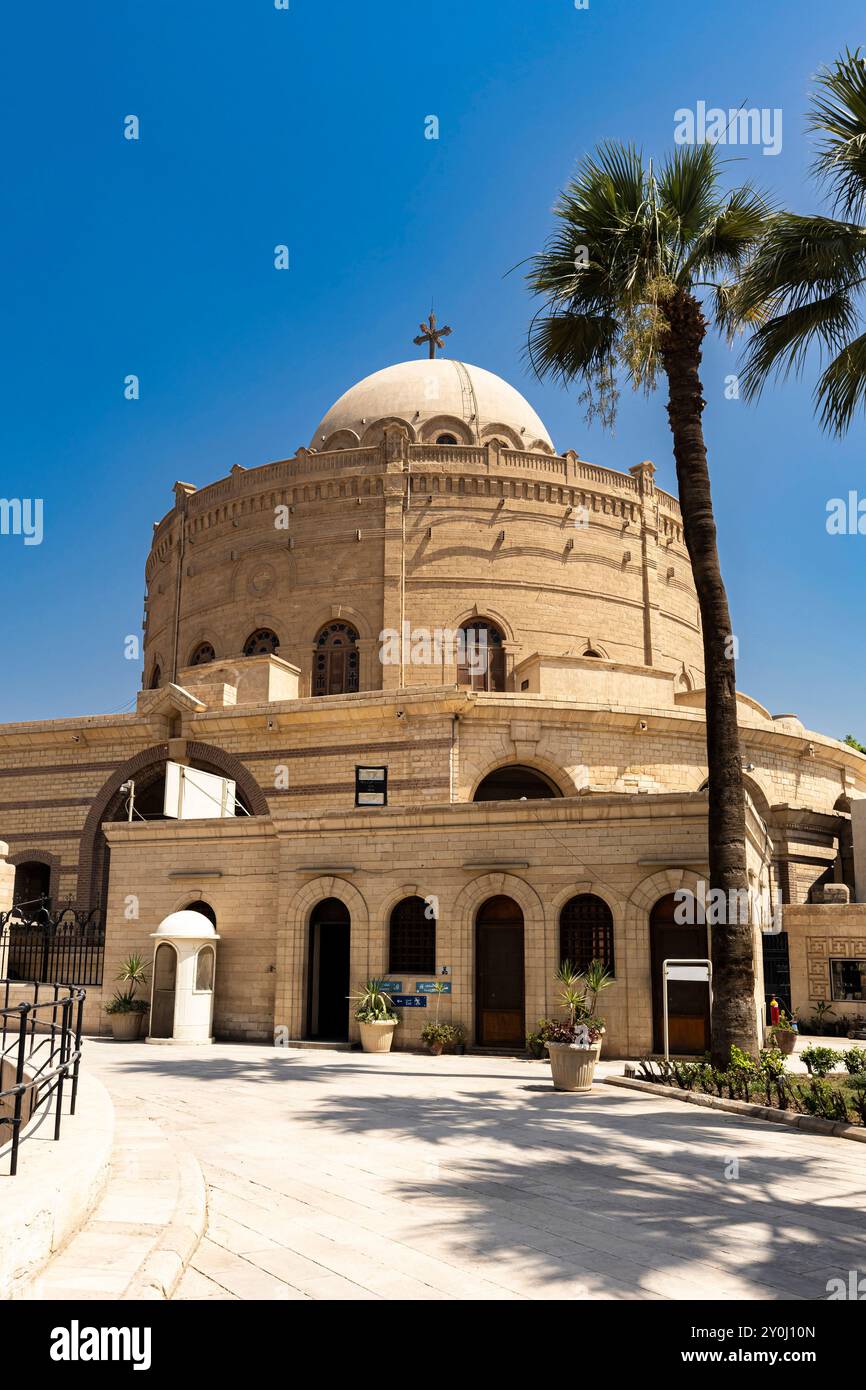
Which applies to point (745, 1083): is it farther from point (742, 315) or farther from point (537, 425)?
point (537, 425)

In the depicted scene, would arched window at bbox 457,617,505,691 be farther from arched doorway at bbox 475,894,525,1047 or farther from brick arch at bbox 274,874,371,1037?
arched doorway at bbox 475,894,525,1047

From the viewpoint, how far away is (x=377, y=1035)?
1827 cm

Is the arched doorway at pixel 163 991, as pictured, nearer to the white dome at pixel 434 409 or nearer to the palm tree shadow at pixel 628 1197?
the palm tree shadow at pixel 628 1197

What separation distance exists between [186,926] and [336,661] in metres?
13.5

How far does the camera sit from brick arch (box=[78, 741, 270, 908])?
27.6 metres

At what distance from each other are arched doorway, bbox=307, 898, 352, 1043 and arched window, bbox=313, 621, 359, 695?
12.1 meters

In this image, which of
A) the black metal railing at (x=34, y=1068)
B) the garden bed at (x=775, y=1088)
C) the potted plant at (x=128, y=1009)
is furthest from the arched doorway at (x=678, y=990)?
the potted plant at (x=128, y=1009)

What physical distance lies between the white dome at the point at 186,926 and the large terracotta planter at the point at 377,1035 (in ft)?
12.2

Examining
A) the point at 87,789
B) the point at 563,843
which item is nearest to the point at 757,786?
the point at 563,843

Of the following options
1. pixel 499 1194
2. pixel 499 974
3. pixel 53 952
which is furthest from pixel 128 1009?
pixel 499 1194

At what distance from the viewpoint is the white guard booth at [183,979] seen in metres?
19.7

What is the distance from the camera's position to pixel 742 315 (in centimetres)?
1536

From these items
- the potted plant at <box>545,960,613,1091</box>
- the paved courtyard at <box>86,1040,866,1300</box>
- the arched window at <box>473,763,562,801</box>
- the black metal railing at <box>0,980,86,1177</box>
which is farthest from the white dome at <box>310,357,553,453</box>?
the paved courtyard at <box>86,1040,866,1300</box>
